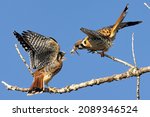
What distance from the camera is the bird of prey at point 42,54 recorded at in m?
4.86

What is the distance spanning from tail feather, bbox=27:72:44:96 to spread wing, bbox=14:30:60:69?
0.14 m

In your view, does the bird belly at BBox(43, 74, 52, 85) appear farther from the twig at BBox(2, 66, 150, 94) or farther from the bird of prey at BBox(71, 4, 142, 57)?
the bird of prey at BBox(71, 4, 142, 57)

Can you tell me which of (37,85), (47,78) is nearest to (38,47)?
(47,78)

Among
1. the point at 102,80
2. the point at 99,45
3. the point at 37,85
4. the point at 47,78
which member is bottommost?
the point at 102,80

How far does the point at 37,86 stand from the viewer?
4.58m

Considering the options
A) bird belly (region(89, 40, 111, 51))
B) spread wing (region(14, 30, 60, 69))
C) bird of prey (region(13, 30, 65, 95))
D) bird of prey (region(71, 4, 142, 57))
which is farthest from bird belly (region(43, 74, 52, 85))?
bird belly (region(89, 40, 111, 51))

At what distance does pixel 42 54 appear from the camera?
497cm

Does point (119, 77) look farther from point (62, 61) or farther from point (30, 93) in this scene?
point (62, 61)

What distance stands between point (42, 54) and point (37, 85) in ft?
1.62

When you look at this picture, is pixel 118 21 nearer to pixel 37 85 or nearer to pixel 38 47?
pixel 38 47

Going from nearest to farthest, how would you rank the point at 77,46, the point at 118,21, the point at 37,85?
the point at 37,85 → the point at 118,21 → the point at 77,46

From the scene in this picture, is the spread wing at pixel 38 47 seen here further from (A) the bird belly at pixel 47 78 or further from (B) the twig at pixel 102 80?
(B) the twig at pixel 102 80

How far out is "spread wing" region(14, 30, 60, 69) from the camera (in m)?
4.86

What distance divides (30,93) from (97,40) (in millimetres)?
2527
